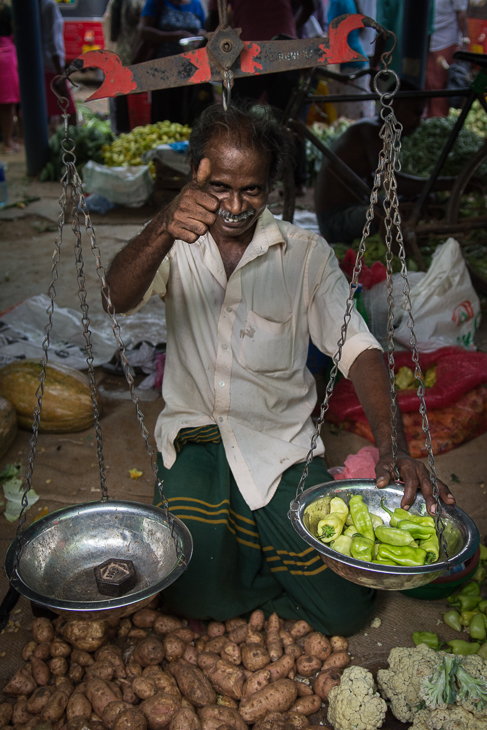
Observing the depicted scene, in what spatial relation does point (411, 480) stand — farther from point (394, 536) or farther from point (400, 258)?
point (400, 258)

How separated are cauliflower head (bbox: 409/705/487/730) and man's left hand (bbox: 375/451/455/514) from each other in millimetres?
540

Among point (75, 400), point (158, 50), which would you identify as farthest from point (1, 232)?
point (75, 400)

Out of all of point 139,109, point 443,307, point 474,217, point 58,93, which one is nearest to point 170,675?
point 58,93

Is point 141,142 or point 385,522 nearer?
point 385,522

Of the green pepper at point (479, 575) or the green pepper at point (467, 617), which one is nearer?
the green pepper at point (467, 617)

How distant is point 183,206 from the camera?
1.66 m

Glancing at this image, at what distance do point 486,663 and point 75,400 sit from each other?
2335 millimetres

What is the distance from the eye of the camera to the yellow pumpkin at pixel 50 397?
3338 millimetres

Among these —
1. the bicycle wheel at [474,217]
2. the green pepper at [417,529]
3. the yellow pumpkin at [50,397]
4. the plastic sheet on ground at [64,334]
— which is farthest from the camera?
the bicycle wheel at [474,217]

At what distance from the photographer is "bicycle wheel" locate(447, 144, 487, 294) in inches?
180

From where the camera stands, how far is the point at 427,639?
6.99 feet

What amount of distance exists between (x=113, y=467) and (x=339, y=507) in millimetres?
1502

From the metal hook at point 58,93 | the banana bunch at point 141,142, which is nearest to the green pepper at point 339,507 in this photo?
the metal hook at point 58,93

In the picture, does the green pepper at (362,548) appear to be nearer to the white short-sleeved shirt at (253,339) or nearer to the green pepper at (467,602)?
the white short-sleeved shirt at (253,339)
